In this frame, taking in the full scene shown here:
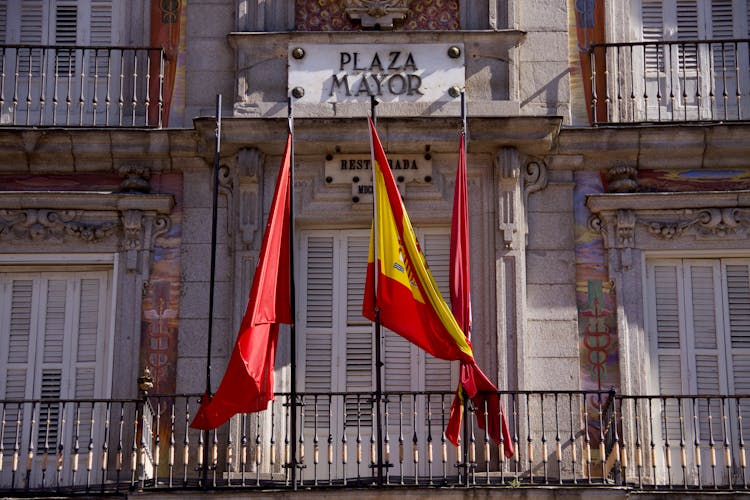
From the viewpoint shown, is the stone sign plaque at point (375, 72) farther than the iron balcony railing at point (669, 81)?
No

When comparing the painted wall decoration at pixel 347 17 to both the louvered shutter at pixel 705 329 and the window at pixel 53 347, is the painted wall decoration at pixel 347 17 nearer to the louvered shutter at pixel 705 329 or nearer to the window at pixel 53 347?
the window at pixel 53 347

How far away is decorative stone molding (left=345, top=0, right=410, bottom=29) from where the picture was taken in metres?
16.0

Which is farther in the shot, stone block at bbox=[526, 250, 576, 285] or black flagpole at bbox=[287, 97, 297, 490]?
stone block at bbox=[526, 250, 576, 285]

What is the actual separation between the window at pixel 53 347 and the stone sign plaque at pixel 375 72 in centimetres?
263

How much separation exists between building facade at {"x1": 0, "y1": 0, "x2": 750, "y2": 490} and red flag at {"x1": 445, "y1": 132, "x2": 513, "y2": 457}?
19.3 inches

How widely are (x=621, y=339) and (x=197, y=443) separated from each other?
3898 mm

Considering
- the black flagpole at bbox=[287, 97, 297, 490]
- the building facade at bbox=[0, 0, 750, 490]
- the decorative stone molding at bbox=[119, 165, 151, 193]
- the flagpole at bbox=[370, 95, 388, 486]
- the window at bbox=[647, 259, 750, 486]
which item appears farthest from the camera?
the decorative stone molding at bbox=[119, 165, 151, 193]

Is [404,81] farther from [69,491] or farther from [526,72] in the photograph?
[69,491]

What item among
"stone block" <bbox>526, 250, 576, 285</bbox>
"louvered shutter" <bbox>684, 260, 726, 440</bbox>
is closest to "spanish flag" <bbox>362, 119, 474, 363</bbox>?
"stone block" <bbox>526, 250, 576, 285</bbox>

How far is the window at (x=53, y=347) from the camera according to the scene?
50.1ft

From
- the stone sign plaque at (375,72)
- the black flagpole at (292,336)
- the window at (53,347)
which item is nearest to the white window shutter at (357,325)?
the black flagpole at (292,336)

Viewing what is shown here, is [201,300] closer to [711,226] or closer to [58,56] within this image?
[58,56]

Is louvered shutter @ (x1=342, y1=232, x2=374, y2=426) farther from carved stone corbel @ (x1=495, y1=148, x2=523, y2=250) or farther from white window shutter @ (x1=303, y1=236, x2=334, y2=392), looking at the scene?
carved stone corbel @ (x1=495, y1=148, x2=523, y2=250)

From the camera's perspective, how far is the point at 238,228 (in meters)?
15.4
